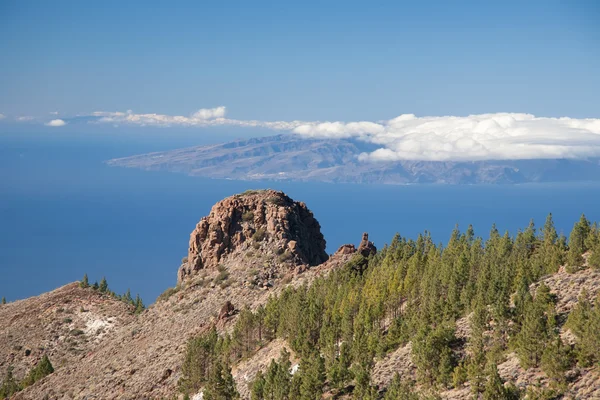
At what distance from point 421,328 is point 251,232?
2048 inches

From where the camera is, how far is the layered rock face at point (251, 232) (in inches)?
3991

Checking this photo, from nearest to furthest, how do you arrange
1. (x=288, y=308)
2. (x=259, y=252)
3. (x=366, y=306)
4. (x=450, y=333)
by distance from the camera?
(x=450, y=333)
(x=366, y=306)
(x=288, y=308)
(x=259, y=252)

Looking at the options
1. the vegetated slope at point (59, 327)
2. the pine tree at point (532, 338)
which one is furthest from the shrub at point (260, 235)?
the pine tree at point (532, 338)

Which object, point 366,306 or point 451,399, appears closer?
point 451,399

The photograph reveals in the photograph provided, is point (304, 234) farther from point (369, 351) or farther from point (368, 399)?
point (368, 399)

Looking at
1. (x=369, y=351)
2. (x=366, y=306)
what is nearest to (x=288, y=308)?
(x=366, y=306)

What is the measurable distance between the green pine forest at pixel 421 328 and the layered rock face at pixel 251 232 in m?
15.0

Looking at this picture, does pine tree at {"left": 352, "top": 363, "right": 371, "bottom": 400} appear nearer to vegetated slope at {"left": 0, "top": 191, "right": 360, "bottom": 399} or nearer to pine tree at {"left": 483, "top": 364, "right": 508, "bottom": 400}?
pine tree at {"left": 483, "top": 364, "right": 508, "bottom": 400}

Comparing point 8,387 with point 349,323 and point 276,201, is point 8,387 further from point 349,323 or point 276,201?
point 349,323

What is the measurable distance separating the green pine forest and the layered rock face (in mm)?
14965

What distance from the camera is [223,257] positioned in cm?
10344

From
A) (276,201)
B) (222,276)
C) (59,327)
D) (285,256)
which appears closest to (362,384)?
(285,256)

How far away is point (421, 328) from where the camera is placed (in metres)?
54.8

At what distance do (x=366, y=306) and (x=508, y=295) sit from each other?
17.7 metres
